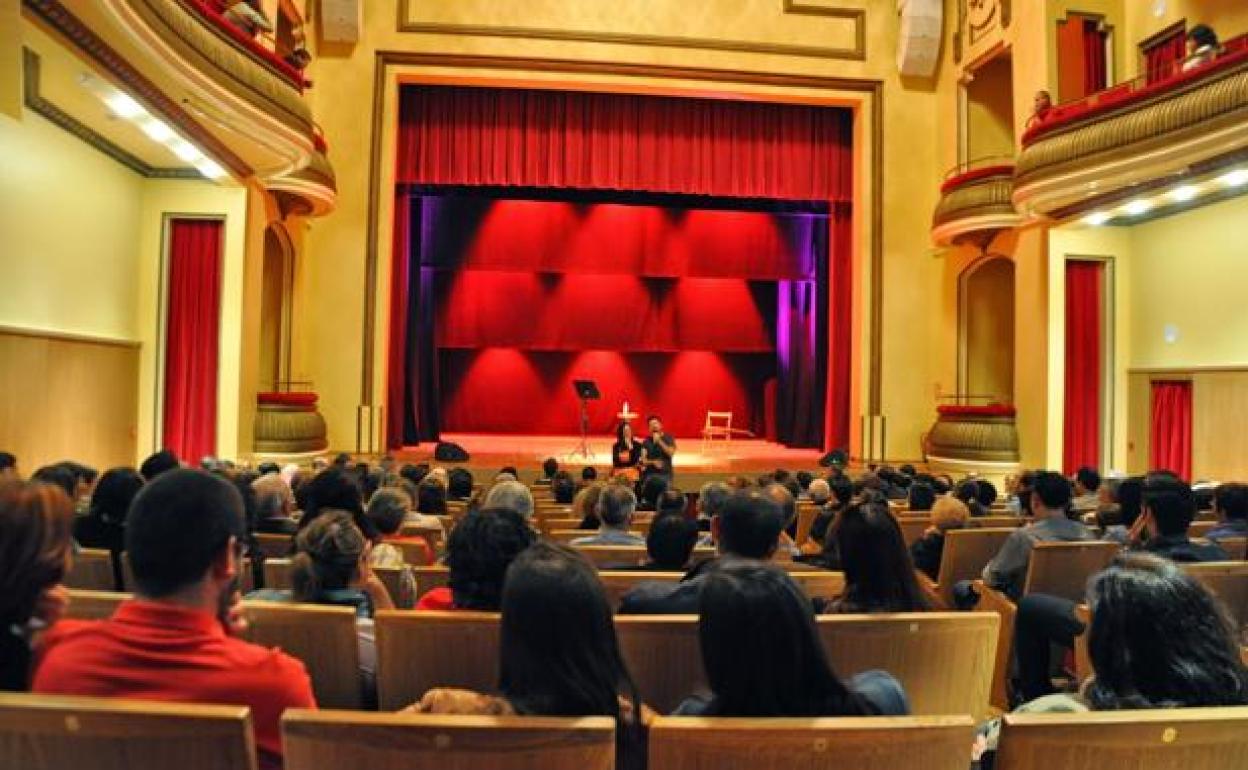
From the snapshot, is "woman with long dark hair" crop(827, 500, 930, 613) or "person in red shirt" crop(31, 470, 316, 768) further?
"woman with long dark hair" crop(827, 500, 930, 613)

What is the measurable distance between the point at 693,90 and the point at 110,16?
8240 mm

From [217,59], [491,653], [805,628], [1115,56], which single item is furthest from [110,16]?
[1115,56]

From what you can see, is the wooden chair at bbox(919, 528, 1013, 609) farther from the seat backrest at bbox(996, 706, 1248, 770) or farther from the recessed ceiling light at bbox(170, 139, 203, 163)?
the recessed ceiling light at bbox(170, 139, 203, 163)

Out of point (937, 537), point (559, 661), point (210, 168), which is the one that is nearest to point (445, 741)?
point (559, 661)

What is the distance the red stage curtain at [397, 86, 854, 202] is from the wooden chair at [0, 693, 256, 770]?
12254 millimetres

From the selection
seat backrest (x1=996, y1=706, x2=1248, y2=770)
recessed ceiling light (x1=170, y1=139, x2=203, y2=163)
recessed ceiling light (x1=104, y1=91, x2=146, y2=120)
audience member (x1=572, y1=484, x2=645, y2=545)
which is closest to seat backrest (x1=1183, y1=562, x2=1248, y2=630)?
seat backrest (x1=996, y1=706, x2=1248, y2=770)

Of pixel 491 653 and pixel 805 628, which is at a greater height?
pixel 805 628

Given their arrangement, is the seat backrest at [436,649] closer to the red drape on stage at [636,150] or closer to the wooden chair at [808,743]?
the wooden chair at [808,743]

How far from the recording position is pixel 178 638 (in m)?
1.54

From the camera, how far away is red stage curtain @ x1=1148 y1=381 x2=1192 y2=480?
10.8 metres

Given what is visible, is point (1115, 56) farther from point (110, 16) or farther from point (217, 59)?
point (110, 16)

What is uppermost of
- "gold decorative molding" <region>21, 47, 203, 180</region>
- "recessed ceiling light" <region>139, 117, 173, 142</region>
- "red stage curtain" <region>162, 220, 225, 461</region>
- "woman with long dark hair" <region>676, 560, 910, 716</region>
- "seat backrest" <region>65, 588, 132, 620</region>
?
"gold decorative molding" <region>21, 47, 203, 180</region>

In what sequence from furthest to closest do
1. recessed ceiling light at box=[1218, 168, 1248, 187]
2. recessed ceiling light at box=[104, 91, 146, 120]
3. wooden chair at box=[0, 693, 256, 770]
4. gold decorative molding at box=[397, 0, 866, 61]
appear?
gold decorative molding at box=[397, 0, 866, 61], recessed ceiling light at box=[1218, 168, 1248, 187], recessed ceiling light at box=[104, 91, 146, 120], wooden chair at box=[0, 693, 256, 770]

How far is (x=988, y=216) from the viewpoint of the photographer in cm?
1138
